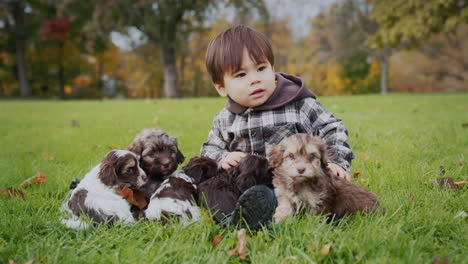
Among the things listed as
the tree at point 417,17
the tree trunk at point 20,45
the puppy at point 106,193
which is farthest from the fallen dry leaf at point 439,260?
the tree trunk at point 20,45

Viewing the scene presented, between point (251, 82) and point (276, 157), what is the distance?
3.15ft

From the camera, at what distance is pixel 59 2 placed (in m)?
30.9

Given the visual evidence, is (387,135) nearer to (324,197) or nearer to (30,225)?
(324,197)

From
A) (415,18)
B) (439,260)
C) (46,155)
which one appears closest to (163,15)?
(415,18)

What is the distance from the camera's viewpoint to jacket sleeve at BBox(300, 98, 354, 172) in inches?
137

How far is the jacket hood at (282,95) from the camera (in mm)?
3730

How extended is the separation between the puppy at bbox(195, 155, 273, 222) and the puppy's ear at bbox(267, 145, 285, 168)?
0.25 meters

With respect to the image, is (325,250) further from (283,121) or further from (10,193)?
(10,193)

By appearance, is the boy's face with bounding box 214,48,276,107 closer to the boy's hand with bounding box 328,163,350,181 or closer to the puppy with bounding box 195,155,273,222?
the puppy with bounding box 195,155,273,222

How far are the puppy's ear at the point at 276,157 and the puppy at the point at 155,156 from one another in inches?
48.3

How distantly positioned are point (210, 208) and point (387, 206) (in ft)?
5.56

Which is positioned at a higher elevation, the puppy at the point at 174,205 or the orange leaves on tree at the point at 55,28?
the orange leaves on tree at the point at 55,28

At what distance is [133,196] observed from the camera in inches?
129

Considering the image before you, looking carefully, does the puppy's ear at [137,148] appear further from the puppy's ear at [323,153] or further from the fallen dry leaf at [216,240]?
the puppy's ear at [323,153]
